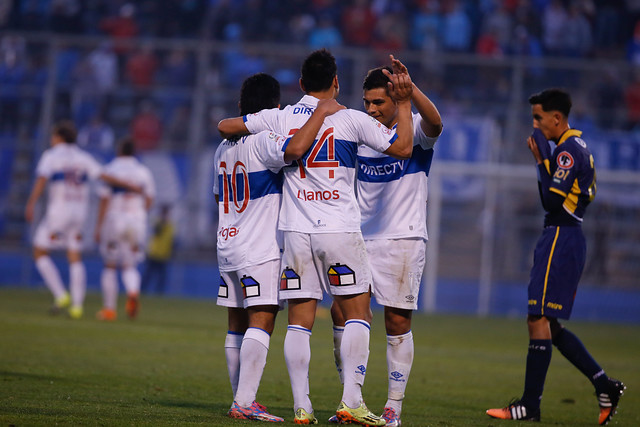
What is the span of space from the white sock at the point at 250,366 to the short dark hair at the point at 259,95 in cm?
141

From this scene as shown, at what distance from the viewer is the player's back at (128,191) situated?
1377 centimetres

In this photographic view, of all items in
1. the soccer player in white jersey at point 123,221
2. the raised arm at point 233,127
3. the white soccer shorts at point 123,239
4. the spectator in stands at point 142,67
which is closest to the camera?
the raised arm at point 233,127

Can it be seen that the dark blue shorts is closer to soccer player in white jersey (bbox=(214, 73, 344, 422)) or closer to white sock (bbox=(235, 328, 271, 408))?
soccer player in white jersey (bbox=(214, 73, 344, 422))

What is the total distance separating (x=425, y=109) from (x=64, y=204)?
983 cm

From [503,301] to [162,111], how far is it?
820 cm

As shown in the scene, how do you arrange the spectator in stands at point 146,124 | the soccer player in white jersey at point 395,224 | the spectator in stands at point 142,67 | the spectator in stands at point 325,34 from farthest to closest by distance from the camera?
the spectator in stands at point 325,34
the spectator in stands at point 142,67
the spectator in stands at point 146,124
the soccer player in white jersey at point 395,224

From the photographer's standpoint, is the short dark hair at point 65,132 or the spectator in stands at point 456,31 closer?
the short dark hair at point 65,132

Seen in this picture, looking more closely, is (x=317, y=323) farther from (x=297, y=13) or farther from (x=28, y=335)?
(x=297, y=13)

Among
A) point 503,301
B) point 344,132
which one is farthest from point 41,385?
point 503,301

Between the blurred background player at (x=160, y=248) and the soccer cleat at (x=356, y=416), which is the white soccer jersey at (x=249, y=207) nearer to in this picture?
the soccer cleat at (x=356, y=416)

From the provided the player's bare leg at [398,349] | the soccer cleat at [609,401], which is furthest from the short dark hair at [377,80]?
the soccer cleat at [609,401]

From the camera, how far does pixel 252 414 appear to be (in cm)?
561

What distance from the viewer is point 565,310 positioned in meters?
6.59

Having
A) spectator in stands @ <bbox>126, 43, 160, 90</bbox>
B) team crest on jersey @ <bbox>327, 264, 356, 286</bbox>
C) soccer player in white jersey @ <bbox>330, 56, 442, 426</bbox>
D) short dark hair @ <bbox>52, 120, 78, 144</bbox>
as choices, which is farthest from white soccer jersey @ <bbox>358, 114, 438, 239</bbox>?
spectator in stands @ <bbox>126, 43, 160, 90</bbox>
